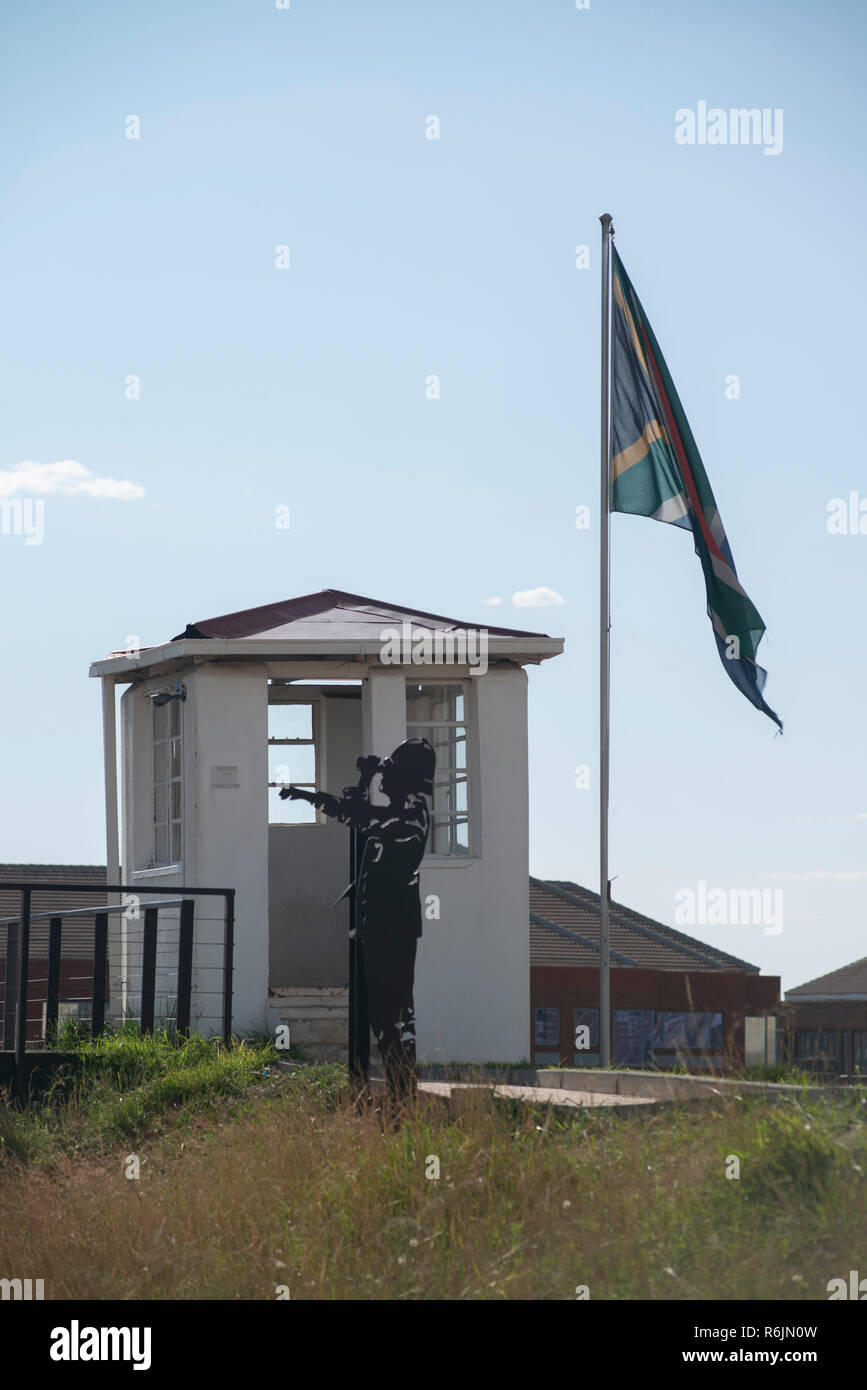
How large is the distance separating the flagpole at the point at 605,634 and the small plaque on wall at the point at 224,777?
127 inches

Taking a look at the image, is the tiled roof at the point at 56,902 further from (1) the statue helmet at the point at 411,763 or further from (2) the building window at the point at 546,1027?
(1) the statue helmet at the point at 411,763

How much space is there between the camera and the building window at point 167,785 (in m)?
16.1

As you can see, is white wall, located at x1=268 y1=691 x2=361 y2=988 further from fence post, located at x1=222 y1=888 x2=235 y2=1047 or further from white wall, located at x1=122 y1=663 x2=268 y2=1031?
fence post, located at x1=222 y1=888 x2=235 y2=1047

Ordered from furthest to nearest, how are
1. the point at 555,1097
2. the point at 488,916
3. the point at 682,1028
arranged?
the point at 682,1028 → the point at 488,916 → the point at 555,1097

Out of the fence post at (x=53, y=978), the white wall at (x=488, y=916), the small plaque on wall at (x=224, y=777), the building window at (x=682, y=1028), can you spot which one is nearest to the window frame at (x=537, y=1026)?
the building window at (x=682, y=1028)

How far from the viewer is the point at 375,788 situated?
14961mm

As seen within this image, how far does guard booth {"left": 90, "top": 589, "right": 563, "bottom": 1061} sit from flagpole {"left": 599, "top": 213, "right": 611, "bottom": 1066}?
73cm

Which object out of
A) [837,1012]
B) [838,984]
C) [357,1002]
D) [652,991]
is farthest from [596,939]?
[357,1002]

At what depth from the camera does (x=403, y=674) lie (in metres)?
15.5

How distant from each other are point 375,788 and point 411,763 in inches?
149

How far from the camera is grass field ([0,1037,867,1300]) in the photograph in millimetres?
7113

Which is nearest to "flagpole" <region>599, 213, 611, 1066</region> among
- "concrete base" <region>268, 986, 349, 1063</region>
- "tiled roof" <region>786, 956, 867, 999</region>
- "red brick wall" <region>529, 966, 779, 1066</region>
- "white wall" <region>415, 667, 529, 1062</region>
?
"white wall" <region>415, 667, 529, 1062</region>

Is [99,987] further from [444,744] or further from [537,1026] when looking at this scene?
[537,1026]
